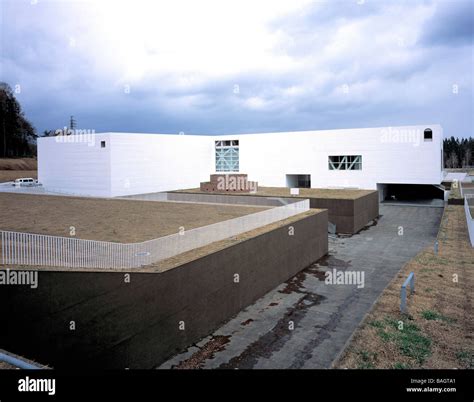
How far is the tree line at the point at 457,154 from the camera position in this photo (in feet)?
412

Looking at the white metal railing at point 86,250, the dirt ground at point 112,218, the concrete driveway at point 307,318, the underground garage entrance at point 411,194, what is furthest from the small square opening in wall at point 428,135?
the white metal railing at point 86,250

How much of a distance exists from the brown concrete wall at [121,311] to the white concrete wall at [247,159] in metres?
26.6

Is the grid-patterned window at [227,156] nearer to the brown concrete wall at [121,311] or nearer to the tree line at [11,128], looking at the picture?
the brown concrete wall at [121,311]

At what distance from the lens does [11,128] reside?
8000cm

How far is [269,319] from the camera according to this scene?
610 inches

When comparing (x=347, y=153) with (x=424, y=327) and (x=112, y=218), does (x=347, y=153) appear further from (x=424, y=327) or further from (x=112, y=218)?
(x=424, y=327)

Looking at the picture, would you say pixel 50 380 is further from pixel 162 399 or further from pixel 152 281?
pixel 152 281

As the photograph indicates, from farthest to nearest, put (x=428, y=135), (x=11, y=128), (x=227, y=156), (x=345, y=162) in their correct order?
(x=11, y=128) < (x=227, y=156) < (x=345, y=162) < (x=428, y=135)

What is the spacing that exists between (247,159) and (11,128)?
2175 inches

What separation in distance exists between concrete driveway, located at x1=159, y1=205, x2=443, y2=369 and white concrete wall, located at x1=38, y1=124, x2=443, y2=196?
1873 centimetres

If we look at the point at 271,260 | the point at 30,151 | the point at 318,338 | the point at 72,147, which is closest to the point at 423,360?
the point at 318,338

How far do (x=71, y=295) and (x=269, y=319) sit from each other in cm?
820

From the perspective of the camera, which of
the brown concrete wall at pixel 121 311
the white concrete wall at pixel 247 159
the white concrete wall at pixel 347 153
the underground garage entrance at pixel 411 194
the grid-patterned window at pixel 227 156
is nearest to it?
the brown concrete wall at pixel 121 311

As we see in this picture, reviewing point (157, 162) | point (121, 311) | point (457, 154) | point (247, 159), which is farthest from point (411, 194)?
point (457, 154)
